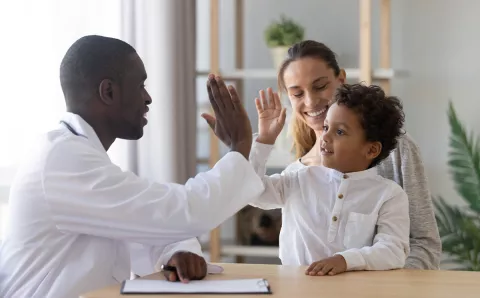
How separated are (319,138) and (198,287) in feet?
2.65

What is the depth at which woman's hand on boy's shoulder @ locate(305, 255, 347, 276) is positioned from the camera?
1.48 meters

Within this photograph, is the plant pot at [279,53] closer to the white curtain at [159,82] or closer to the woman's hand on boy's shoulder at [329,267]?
the white curtain at [159,82]

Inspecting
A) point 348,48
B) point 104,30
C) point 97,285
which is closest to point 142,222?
point 97,285

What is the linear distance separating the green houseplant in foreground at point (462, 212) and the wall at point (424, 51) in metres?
0.38

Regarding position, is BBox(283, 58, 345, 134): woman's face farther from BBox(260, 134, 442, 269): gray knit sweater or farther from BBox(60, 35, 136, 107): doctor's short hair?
BBox(60, 35, 136, 107): doctor's short hair

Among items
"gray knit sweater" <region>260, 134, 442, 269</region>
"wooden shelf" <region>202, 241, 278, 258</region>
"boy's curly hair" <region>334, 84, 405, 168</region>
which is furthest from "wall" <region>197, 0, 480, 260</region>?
"boy's curly hair" <region>334, 84, 405, 168</region>

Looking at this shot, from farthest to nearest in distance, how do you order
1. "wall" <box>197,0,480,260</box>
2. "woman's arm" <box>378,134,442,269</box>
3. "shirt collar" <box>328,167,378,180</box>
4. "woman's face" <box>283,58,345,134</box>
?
"wall" <box>197,0,480,260</box>
"woman's face" <box>283,58,345,134</box>
"woman's arm" <box>378,134,442,269</box>
"shirt collar" <box>328,167,378,180</box>

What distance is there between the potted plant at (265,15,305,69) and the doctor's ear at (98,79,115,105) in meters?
1.92

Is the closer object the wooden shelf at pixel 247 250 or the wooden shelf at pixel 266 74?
the wooden shelf at pixel 266 74

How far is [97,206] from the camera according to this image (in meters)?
1.48

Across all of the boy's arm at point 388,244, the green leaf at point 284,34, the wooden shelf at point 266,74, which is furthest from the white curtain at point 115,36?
the boy's arm at point 388,244

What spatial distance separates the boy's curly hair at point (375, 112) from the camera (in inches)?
70.5

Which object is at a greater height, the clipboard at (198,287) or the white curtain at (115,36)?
the white curtain at (115,36)

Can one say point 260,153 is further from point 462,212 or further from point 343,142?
point 462,212
